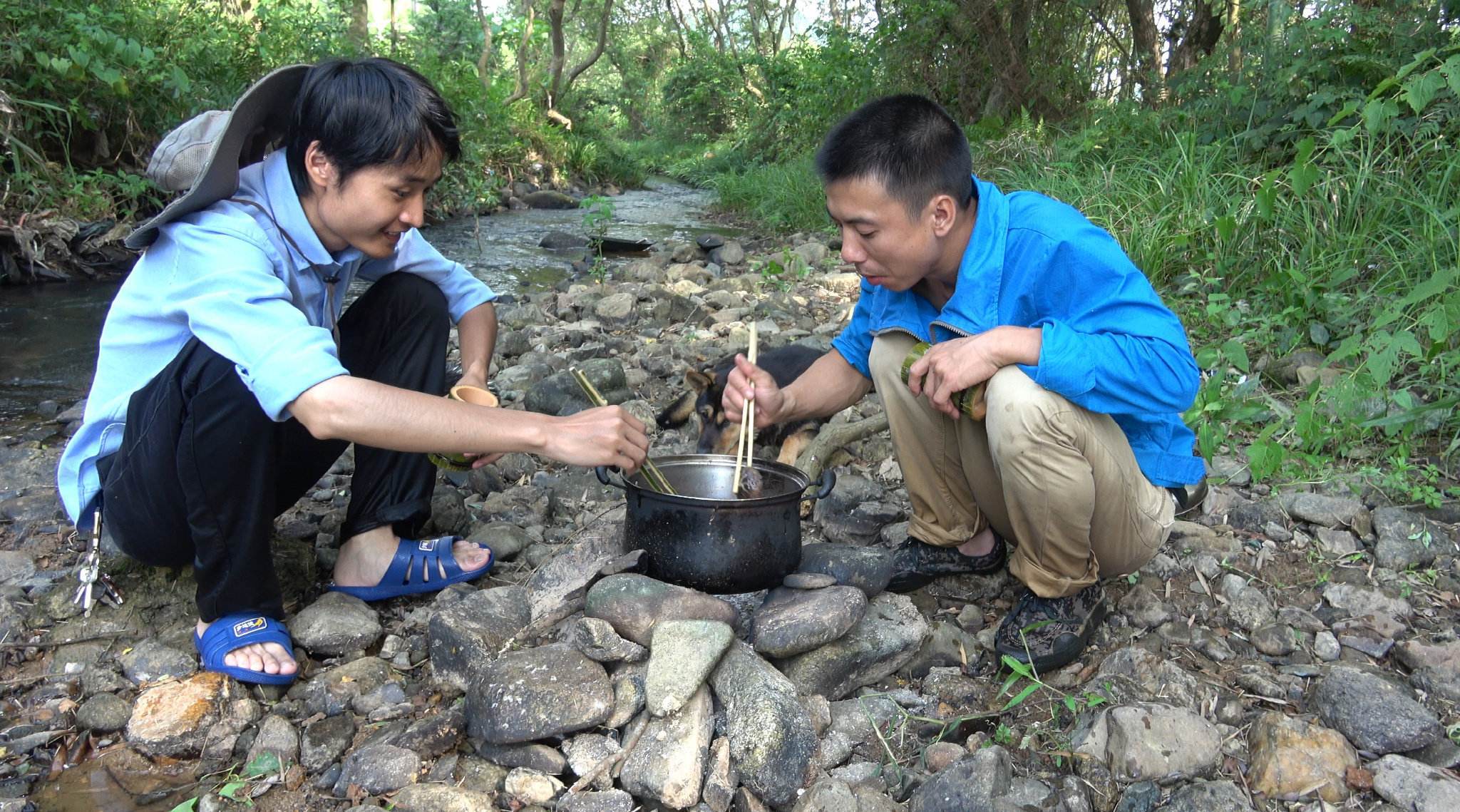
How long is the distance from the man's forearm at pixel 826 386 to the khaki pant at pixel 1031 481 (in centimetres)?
19

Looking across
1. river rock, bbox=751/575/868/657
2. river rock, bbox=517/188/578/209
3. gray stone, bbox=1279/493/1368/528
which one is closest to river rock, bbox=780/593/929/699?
river rock, bbox=751/575/868/657

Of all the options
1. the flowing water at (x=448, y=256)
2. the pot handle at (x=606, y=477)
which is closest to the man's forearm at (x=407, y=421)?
the pot handle at (x=606, y=477)

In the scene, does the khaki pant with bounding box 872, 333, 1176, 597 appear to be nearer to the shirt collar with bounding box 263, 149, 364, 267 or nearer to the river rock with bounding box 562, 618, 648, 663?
the river rock with bounding box 562, 618, 648, 663

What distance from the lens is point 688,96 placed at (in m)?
21.9

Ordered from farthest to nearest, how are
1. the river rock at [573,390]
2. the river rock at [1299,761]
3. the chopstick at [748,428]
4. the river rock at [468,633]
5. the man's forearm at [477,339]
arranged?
the river rock at [573,390]
the man's forearm at [477,339]
the chopstick at [748,428]
the river rock at [468,633]
the river rock at [1299,761]

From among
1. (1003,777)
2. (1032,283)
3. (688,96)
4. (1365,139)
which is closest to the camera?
(1003,777)

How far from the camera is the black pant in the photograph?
2.28 m

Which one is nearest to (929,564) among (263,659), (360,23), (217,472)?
(263,659)

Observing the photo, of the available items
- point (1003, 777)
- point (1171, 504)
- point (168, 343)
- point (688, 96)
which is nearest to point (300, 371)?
point (168, 343)

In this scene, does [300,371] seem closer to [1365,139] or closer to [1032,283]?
[1032,283]

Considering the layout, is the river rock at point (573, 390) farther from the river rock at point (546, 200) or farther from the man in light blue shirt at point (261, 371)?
the river rock at point (546, 200)

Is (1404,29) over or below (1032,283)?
over

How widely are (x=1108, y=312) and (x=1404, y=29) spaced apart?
12.6ft

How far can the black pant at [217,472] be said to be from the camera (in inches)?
89.7
